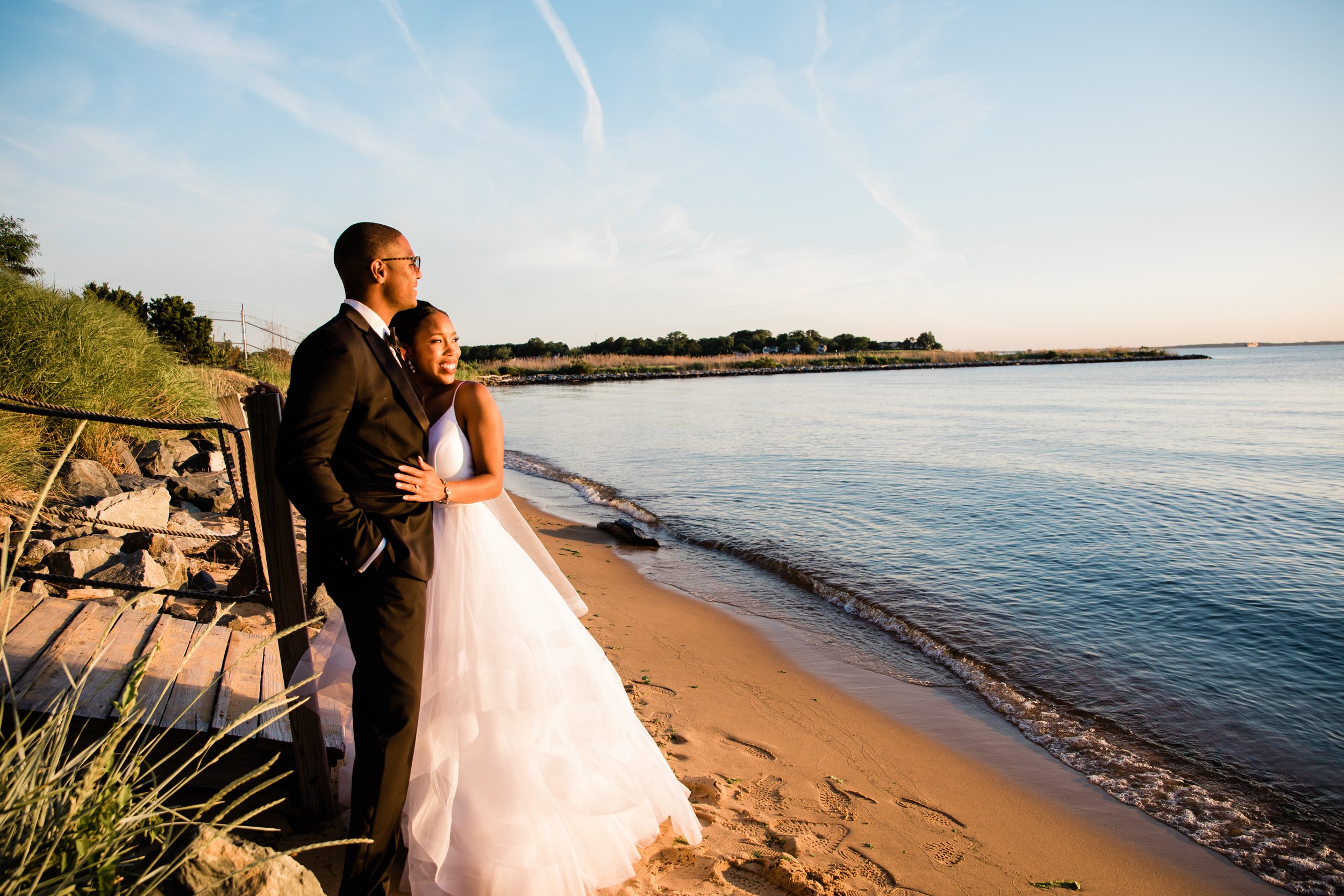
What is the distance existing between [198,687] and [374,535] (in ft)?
5.35

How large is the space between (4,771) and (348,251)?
5.96ft

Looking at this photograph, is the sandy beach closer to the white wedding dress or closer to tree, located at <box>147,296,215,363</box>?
the white wedding dress

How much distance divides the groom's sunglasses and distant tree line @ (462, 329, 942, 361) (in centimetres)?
8772

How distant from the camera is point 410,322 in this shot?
10.1 feet

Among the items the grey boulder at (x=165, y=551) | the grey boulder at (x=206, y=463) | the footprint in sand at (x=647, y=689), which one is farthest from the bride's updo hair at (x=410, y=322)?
the grey boulder at (x=206, y=463)

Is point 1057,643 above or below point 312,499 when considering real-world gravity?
below

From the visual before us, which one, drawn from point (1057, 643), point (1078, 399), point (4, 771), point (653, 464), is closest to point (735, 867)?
point (4, 771)

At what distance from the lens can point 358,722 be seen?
2713 millimetres

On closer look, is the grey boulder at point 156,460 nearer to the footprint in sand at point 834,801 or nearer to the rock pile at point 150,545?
the rock pile at point 150,545

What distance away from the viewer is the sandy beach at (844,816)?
347 centimetres

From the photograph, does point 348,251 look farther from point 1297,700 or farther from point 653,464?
point 653,464

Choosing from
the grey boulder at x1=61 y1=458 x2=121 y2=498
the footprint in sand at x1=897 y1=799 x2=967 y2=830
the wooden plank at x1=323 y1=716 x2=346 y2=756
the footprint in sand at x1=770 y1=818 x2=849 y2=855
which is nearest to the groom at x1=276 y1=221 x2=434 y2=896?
the wooden plank at x1=323 y1=716 x2=346 y2=756

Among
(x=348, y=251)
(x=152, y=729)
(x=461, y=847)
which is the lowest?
(x=461, y=847)

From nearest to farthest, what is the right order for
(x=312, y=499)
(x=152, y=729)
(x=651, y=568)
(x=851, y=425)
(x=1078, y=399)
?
1. (x=312, y=499)
2. (x=152, y=729)
3. (x=651, y=568)
4. (x=851, y=425)
5. (x=1078, y=399)
